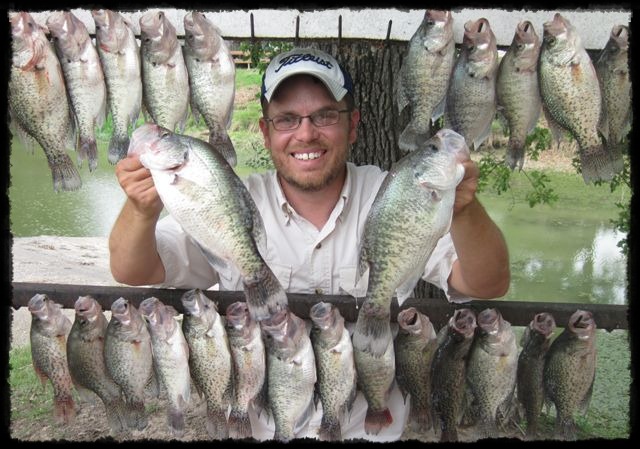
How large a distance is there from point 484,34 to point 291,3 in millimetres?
644

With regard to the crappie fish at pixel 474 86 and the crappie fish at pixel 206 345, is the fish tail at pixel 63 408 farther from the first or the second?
the crappie fish at pixel 474 86

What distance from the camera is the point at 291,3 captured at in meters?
1.93

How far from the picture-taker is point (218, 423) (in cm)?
217

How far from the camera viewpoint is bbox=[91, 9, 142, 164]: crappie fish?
2.00 m

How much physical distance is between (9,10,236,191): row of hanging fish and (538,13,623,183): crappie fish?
107cm

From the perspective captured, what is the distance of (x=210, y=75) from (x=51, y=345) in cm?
116

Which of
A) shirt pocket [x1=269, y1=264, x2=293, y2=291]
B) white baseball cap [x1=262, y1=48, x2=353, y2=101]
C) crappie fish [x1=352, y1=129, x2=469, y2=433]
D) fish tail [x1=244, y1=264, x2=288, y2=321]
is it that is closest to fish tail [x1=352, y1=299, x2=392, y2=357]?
crappie fish [x1=352, y1=129, x2=469, y2=433]

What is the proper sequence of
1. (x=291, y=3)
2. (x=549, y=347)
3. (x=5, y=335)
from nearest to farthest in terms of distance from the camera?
(x=291, y=3), (x=5, y=335), (x=549, y=347)

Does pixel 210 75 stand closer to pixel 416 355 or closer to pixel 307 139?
pixel 307 139

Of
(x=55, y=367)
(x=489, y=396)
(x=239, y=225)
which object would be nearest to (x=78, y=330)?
(x=55, y=367)

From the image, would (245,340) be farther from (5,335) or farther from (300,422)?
(5,335)

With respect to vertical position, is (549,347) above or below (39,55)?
below

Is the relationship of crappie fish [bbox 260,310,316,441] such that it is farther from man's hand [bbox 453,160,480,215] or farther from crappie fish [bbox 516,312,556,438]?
crappie fish [bbox 516,312,556,438]

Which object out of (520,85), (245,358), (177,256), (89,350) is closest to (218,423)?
(245,358)
